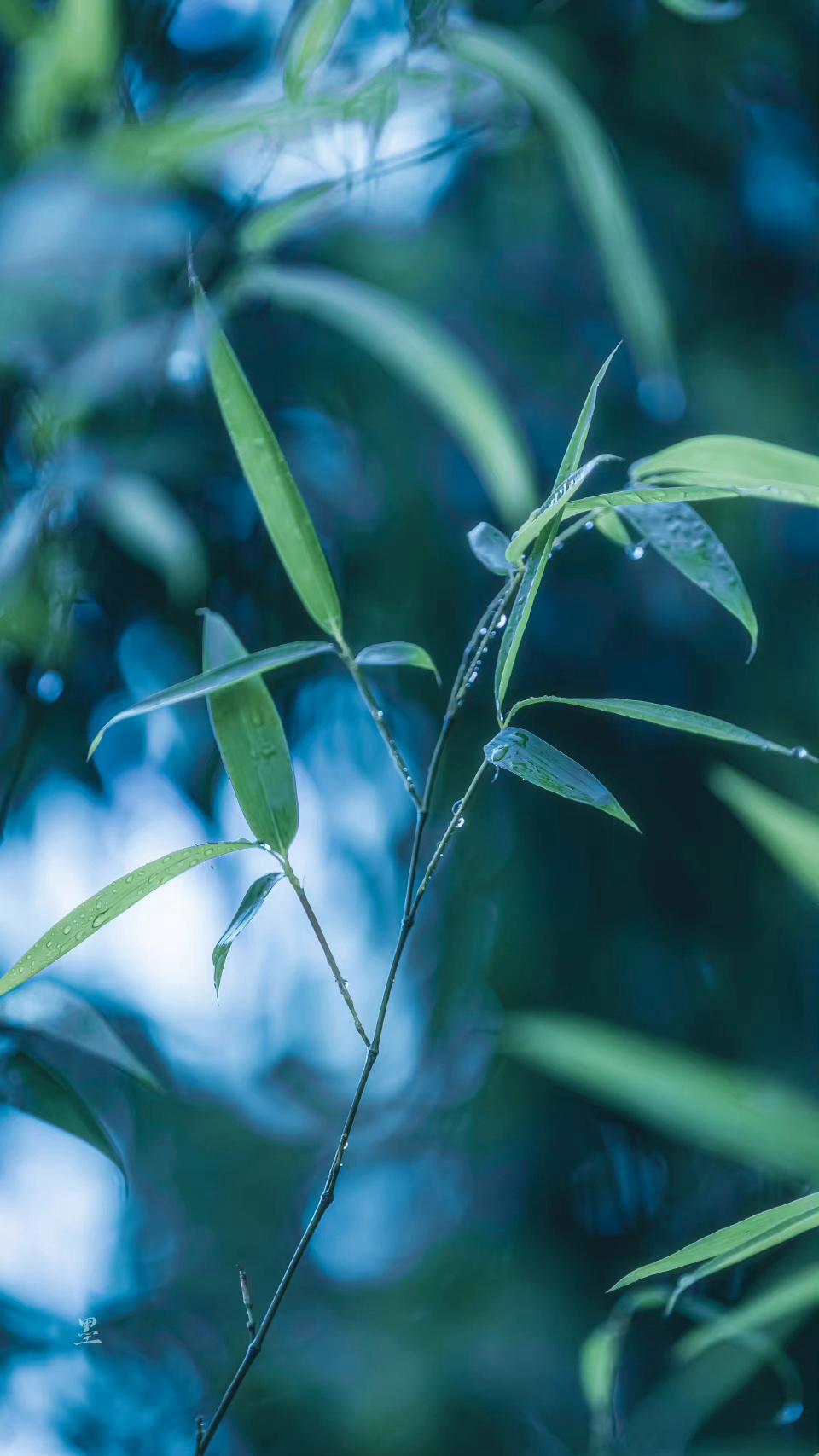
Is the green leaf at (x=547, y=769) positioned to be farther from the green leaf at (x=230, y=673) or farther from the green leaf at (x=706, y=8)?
the green leaf at (x=706, y=8)

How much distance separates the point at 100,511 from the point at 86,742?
0.16 metres

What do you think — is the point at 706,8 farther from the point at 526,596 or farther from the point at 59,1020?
the point at 59,1020

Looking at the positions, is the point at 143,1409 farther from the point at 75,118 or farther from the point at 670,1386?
the point at 75,118

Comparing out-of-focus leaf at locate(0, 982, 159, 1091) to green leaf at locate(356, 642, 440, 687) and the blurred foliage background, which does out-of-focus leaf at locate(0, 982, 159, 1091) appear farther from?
green leaf at locate(356, 642, 440, 687)

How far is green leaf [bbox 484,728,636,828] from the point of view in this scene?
221 mm

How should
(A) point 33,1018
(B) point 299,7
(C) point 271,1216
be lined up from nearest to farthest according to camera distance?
(A) point 33,1018
(B) point 299,7
(C) point 271,1216

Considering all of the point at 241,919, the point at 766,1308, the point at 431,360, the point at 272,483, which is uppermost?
the point at 431,360

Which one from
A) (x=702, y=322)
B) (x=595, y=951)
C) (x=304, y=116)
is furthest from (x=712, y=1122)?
(x=702, y=322)

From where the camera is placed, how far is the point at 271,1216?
658 mm

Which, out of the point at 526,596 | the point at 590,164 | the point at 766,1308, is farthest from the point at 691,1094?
the point at 590,164

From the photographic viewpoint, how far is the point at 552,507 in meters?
0.22

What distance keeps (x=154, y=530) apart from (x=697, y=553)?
13.6 inches

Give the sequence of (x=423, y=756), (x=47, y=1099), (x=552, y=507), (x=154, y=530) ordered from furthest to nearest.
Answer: (x=423, y=756) → (x=154, y=530) → (x=47, y=1099) → (x=552, y=507)

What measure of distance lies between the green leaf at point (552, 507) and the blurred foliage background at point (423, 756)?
0.31 metres
